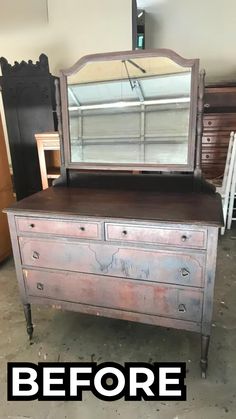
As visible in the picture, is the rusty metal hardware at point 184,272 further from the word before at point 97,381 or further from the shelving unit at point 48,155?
the shelving unit at point 48,155

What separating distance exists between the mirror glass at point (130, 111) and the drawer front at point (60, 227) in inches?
20.7

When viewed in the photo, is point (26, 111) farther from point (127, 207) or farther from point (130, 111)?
point (127, 207)

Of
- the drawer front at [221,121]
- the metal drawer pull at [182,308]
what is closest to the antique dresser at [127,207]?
the metal drawer pull at [182,308]

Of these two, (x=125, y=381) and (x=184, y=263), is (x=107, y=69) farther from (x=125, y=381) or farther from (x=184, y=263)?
(x=125, y=381)

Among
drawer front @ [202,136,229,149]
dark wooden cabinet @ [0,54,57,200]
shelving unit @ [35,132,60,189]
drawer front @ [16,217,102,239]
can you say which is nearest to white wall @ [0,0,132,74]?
dark wooden cabinet @ [0,54,57,200]

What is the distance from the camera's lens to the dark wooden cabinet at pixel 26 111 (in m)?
3.06

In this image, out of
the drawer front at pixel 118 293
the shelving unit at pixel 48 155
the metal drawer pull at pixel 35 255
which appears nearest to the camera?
the drawer front at pixel 118 293

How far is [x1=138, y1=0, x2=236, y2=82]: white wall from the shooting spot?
3.97 metres

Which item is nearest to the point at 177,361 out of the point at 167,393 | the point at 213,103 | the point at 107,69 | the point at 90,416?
the point at 167,393

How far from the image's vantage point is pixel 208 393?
141cm

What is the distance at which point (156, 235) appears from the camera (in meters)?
1.33

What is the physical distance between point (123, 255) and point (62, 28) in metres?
2.71

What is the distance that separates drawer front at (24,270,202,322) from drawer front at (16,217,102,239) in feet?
0.77

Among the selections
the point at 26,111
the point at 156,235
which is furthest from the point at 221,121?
the point at 156,235
